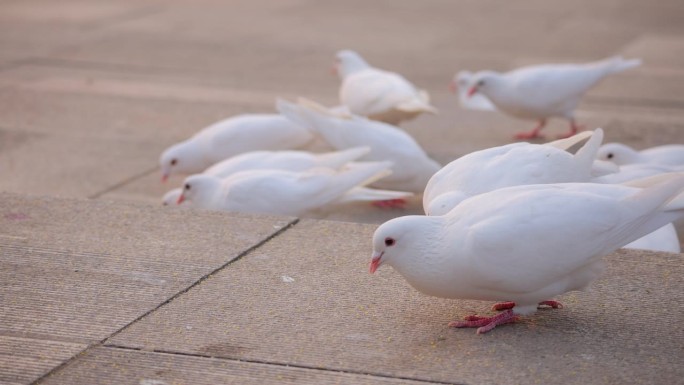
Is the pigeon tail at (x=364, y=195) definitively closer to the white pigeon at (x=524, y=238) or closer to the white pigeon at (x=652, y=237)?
the white pigeon at (x=652, y=237)

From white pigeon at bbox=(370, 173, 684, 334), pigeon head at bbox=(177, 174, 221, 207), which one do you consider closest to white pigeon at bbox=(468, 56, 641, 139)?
pigeon head at bbox=(177, 174, 221, 207)

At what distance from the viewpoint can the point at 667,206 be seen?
374 centimetres

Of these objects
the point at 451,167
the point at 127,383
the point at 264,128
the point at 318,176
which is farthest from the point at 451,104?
the point at 127,383

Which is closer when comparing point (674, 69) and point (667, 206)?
point (667, 206)

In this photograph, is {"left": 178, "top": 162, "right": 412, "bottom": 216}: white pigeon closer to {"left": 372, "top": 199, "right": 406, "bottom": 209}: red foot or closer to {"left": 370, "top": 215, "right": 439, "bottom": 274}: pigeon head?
{"left": 372, "top": 199, "right": 406, "bottom": 209}: red foot

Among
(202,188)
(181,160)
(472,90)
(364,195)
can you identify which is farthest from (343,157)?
(472,90)

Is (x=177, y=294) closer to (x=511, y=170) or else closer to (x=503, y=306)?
(x=503, y=306)

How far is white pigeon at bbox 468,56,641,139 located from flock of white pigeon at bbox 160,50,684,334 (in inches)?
0.4

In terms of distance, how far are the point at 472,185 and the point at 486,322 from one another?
87cm

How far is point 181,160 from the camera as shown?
721 cm

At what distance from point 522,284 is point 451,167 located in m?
1.18

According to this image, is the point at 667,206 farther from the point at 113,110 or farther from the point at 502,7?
the point at 502,7

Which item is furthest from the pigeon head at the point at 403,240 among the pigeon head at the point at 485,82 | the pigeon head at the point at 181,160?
the pigeon head at the point at 485,82

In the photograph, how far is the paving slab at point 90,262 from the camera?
152 inches
